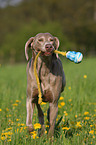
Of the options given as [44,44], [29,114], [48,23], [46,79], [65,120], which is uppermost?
[48,23]

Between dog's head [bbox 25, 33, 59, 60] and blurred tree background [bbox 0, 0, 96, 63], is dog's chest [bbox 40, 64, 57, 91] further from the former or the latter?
blurred tree background [bbox 0, 0, 96, 63]

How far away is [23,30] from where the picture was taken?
36.0 metres

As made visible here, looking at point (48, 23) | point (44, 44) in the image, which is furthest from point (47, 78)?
point (48, 23)

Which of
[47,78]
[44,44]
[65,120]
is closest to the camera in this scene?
[44,44]

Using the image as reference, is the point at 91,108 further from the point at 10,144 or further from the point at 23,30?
the point at 23,30

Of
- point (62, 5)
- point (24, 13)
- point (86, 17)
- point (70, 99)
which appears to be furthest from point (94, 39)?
point (70, 99)

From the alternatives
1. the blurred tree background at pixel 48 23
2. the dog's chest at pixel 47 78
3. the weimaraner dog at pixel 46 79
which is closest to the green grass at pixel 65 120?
the weimaraner dog at pixel 46 79

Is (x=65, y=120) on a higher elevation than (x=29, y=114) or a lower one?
lower

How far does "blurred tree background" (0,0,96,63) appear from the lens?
3641cm

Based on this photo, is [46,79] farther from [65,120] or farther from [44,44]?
[65,120]

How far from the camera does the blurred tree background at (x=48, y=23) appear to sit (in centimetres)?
→ 3641

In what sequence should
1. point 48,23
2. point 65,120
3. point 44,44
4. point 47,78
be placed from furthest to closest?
point 48,23 < point 65,120 < point 47,78 < point 44,44

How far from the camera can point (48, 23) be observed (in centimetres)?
3641

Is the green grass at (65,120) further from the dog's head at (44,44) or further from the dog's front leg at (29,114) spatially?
the dog's head at (44,44)
